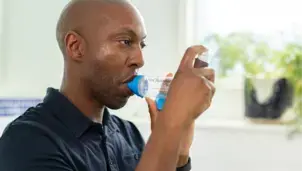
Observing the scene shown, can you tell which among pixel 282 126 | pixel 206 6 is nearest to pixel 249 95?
pixel 282 126

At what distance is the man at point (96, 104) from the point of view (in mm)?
790

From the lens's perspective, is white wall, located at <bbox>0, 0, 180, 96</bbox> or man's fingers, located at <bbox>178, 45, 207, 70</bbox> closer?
man's fingers, located at <bbox>178, 45, 207, 70</bbox>

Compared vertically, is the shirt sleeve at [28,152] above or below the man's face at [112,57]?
below

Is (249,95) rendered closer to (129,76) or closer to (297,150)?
(297,150)

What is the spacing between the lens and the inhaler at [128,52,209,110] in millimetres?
864

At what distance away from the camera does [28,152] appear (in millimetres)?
833

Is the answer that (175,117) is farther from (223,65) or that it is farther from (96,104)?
(223,65)

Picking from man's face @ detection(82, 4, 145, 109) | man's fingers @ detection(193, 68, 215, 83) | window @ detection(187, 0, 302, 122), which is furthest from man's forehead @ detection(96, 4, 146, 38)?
window @ detection(187, 0, 302, 122)

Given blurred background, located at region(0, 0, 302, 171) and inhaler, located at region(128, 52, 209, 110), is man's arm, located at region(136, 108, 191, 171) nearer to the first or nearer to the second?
inhaler, located at region(128, 52, 209, 110)

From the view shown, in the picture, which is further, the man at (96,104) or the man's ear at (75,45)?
the man's ear at (75,45)

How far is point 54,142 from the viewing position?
87cm

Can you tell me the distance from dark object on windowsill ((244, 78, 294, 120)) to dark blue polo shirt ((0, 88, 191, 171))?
1.49 ft

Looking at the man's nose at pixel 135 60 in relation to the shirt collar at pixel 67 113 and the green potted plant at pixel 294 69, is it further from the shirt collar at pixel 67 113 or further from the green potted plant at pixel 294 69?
the green potted plant at pixel 294 69

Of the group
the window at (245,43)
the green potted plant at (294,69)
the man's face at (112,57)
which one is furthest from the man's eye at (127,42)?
the green potted plant at (294,69)
